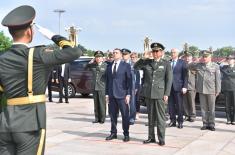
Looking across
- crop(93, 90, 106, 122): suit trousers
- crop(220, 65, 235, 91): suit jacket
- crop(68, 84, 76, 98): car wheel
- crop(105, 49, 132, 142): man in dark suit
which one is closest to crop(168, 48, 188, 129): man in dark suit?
crop(220, 65, 235, 91): suit jacket

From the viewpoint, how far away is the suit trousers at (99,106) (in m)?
11.5

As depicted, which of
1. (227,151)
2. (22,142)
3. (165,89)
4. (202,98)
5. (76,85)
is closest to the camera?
(22,142)

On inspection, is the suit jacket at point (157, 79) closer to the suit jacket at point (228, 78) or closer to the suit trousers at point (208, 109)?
the suit trousers at point (208, 109)

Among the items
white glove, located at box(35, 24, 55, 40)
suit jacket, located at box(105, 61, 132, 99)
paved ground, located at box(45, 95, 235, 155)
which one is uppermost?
white glove, located at box(35, 24, 55, 40)

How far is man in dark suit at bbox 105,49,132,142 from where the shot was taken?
8.66 m

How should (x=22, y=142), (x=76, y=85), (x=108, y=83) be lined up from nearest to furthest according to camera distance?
1. (x=22, y=142)
2. (x=108, y=83)
3. (x=76, y=85)

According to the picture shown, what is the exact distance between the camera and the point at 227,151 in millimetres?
7867

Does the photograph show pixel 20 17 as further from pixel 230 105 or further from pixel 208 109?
Result: pixel 230 105

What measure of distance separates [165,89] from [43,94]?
493 centimetres

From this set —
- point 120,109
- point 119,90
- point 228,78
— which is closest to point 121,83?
point 119,90

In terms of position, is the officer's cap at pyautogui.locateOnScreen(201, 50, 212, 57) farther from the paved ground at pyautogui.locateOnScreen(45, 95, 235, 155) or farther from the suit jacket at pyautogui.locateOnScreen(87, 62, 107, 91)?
the suit jacket at pyautogui.locateOnScreen(87, 62, 107, 91)

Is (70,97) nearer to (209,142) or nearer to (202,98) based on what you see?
(202,98)

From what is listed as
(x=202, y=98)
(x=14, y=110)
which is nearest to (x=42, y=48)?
(x=14, y=110)

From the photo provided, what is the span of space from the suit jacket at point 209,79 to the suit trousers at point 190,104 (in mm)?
1231
